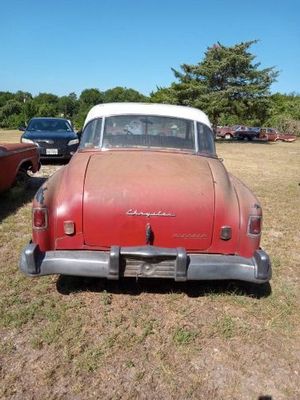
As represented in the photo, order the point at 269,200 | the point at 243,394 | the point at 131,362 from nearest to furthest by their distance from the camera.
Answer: the point at 243,394 < the point at 131,362 < the point at 269,200

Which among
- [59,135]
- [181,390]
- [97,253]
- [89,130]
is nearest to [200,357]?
[181,390]

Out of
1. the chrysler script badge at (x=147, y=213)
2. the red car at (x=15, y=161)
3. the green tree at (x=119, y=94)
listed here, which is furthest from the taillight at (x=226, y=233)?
the green tree at (x=119, y=94)

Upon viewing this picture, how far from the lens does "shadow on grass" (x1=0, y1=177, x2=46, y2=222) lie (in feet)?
22.6

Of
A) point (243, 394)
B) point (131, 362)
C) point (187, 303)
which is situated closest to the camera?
point (243, 394)

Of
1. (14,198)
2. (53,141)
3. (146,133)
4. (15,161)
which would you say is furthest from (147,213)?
(53,141)

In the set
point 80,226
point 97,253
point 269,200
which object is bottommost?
point 269,200

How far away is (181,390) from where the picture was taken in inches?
108

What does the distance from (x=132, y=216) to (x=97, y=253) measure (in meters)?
0.46

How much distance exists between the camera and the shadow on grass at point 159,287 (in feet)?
13.5

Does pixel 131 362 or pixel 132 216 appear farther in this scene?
pixel 132 216

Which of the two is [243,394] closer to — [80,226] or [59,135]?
[80,226]

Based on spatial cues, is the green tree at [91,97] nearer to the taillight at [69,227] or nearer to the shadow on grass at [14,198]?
the shadow on grass at [14,198]

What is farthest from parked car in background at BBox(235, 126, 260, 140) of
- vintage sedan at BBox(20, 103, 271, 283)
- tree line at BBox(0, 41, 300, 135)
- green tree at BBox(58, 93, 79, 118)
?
green tree at BBox(58, 93, 79, 118)

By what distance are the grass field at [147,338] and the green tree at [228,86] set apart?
27469 mm
